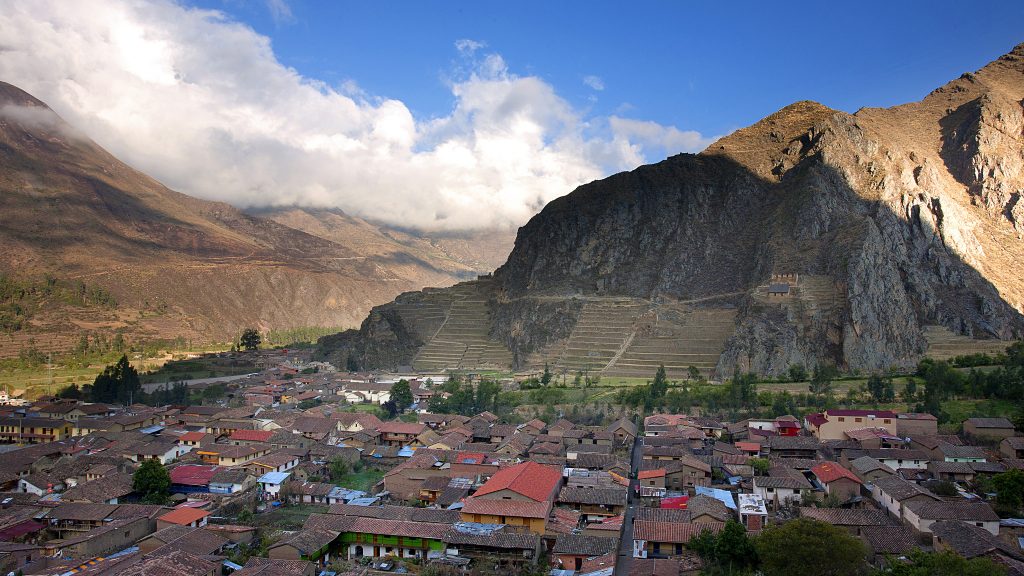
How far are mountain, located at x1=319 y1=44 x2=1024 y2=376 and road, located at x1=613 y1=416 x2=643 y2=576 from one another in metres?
36.7

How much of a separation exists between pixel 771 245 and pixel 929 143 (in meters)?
42.5

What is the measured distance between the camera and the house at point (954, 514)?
29.8 m

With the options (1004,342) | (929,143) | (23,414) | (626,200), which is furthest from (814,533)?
(929,143)

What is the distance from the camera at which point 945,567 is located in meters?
23.1

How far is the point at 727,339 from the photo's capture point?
84500 millimetres

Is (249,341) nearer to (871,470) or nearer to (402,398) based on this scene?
(402,398)

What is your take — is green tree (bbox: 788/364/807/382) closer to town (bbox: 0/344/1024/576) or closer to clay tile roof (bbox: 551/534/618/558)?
town (bbox: 0/344/1024/576)

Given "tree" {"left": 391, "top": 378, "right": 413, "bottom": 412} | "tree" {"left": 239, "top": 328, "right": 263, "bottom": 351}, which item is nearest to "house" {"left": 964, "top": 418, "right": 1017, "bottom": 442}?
"tree" {"left": 391, "top": 378, "right": 413, "bottom": 412}

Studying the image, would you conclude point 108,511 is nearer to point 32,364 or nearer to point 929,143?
point 32,364

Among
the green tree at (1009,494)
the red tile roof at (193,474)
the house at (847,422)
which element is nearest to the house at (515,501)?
the red tile roof at (193,474)

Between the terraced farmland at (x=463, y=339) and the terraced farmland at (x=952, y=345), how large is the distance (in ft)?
167

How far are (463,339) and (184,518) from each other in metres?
78.5

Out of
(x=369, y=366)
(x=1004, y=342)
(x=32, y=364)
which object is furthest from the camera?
(x=369, y=366)

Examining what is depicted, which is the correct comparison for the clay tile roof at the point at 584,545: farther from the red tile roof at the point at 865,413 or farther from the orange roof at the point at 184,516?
the red tile roof at the point at 865,413
